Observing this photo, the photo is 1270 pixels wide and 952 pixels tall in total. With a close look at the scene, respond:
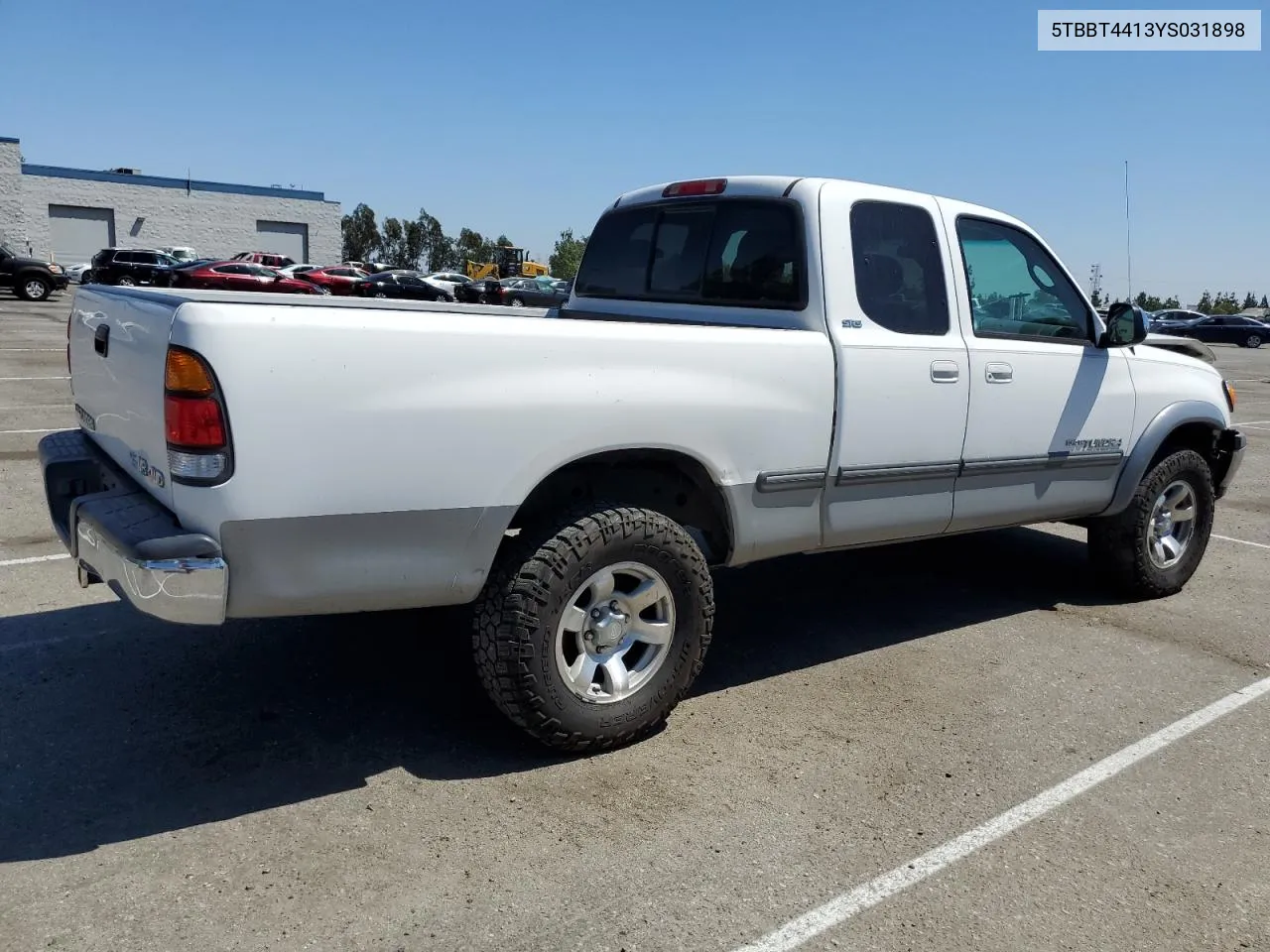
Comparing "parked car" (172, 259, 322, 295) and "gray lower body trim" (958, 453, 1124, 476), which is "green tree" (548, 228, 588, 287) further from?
"gray lower body trim" (958, 453, 1124, 476)

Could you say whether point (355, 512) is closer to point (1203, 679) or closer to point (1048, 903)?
point (1048, 903)

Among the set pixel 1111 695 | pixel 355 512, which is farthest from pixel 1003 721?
pixel 355 512

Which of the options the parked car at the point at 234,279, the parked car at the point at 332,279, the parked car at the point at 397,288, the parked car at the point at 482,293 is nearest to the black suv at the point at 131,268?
the parked car at the point at 234,279

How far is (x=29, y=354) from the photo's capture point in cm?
1662

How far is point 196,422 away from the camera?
9.41 ft

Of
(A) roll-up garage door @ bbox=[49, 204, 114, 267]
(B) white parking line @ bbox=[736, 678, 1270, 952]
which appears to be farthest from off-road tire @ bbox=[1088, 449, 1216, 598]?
(A) roll-up garage door @ bbox=[49, 204, 114, 267]

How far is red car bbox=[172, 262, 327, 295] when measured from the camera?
33.5m

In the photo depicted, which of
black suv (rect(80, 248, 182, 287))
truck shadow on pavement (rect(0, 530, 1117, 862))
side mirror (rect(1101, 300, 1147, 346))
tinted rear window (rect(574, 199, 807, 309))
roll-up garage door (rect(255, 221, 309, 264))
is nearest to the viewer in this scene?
truck shadow on pavement (rect(0, 530, 1117, 862))

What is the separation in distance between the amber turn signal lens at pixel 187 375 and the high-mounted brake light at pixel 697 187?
2572 mm

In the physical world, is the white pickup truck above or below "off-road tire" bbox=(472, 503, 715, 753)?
above

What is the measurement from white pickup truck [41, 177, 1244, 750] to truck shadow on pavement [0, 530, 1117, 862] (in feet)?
1.95

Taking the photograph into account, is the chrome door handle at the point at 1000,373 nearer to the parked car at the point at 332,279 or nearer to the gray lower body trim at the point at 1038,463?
the gray lower body trim at the point at 1038,463

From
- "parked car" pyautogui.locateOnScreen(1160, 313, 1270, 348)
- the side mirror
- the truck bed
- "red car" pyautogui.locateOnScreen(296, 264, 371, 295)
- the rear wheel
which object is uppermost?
"red car" pyautogui.locateOnScreen(296, 264, 371, 295)

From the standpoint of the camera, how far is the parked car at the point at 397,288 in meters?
39.6
